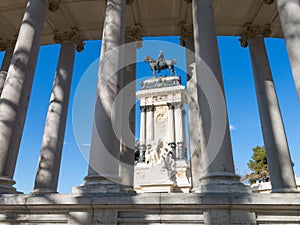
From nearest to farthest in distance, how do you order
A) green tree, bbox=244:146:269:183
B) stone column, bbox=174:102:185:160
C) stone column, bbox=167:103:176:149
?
1. stone column, bbox=174:102:185:160
2. stone column, bbox=167:103:176:149
3. green tree, bbox=244:146:269:183

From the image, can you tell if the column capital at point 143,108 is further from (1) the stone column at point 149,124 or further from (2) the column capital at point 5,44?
(2) the column capital at point 5,44

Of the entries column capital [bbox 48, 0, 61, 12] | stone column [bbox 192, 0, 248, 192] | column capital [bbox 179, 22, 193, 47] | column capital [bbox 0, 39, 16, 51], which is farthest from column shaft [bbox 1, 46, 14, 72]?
stone column [bbox 192, 0, 248, 192]

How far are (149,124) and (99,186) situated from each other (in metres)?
49.7

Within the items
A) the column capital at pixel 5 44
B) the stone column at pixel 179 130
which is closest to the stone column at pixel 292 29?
the column capital at pixel 5 44

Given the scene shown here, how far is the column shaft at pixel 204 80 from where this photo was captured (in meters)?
14.2

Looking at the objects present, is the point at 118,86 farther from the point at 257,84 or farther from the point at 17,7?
the point at 17,7

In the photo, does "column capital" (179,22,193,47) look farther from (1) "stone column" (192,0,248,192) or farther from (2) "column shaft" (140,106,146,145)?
(2) "column shaft" (140,106,146,145)

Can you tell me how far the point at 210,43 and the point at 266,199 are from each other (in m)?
10.3

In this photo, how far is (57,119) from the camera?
979 inches

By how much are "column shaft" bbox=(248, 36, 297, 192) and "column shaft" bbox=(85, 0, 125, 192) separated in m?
14.4

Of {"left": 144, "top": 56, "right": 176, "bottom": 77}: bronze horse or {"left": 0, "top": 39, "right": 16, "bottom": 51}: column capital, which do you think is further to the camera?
{"left": 144, "top": 56, "right": 176, "bottom": 77}: bronze horse

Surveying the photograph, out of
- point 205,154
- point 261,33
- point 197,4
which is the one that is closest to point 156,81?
point 261,33

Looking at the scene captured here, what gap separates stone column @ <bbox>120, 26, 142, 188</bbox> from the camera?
23.3m

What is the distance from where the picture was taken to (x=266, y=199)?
39.9 feet
